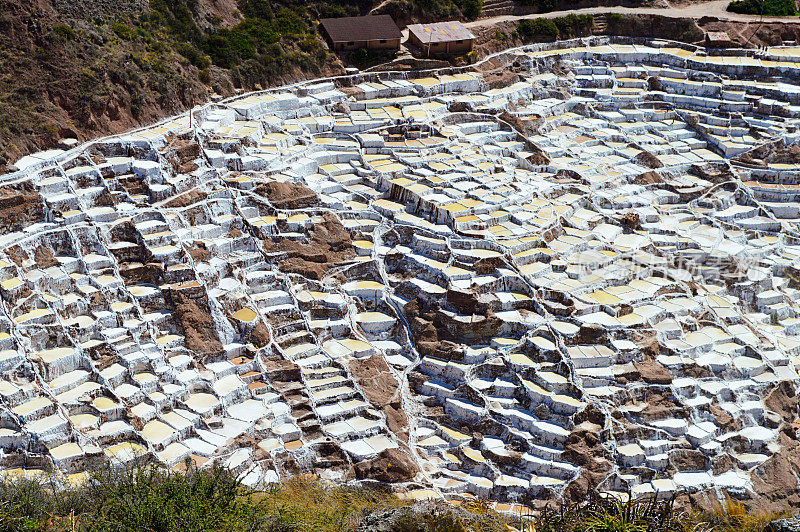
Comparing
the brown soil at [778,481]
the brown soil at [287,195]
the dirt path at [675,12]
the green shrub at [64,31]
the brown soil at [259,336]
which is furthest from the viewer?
the dirt path at [675,12]

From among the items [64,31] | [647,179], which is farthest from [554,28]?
[64,31]

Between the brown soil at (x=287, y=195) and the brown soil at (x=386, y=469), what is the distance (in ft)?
51.0

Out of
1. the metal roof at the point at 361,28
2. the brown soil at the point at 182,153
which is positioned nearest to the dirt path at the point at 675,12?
the metal roof at the point at 361,28

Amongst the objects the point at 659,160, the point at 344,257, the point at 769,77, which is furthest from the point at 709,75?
the point at 344,257

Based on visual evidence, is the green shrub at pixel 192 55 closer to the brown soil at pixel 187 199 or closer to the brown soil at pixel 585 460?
the brown soil at pixel 187 199

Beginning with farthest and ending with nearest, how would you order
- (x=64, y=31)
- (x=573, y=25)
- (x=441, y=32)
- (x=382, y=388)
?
(x=573, y=25)
(x=441, y=32)
(x=64, y=31)
(x=382, y=388)

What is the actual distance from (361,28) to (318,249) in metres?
21.4

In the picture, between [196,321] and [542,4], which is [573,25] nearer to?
[542,4]

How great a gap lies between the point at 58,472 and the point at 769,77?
49230 millimetres

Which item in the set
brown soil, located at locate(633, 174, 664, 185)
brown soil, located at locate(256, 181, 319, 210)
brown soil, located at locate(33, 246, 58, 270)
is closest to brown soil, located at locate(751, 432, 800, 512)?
brown soil, located at locate(633, 174, 664, 185)

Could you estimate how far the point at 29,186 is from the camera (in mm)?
45500

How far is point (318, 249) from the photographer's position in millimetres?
48281

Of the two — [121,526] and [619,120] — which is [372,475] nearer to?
[121,526]

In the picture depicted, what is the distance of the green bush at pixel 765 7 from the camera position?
70.2 meters
